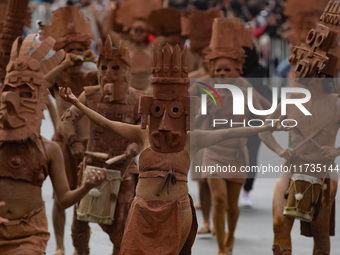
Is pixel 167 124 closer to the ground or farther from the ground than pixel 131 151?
farther from the ground

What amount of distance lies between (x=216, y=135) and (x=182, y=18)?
7343 mm

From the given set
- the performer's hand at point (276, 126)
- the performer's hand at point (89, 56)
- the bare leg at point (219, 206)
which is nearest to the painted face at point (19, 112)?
the performer's hand at point (276, 126)

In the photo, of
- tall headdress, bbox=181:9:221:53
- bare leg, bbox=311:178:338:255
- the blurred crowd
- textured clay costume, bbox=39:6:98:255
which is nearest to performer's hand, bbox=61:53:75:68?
textured clay costume, bbox=39:6:98:255

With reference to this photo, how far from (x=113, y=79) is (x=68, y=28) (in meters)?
1.56

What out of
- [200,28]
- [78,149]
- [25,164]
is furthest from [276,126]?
[200,28]

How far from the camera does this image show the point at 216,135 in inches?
308

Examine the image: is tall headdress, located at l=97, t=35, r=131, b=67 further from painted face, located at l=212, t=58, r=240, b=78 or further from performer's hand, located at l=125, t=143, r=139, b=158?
painted face, located at l=212, t=58, r=240, b=78

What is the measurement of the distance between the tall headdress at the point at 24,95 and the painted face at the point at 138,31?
9.11 m

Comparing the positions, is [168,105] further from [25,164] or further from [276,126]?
[25,164]

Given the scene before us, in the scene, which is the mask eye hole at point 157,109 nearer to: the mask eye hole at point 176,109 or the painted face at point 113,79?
the mask eye hole at point 176,109

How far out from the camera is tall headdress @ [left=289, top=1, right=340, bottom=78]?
8836 mm

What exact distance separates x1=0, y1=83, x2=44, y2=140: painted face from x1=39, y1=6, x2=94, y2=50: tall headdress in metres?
2.96

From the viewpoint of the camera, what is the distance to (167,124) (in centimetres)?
762

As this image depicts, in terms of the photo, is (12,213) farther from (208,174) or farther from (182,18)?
(182,18)
